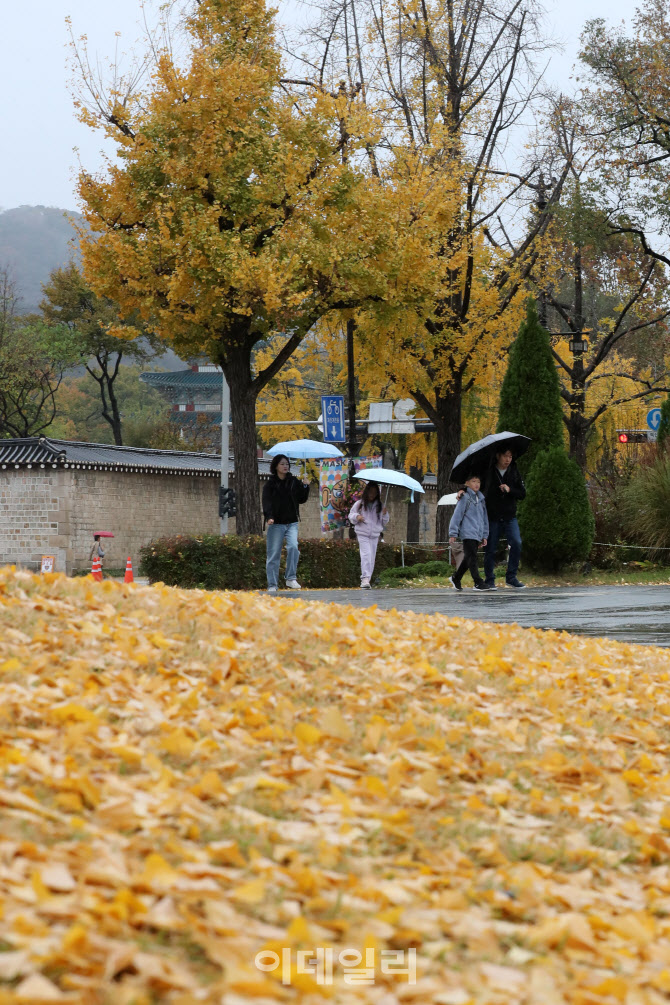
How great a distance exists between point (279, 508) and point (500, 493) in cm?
294

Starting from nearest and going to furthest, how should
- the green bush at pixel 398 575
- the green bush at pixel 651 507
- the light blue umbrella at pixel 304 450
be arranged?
the green bush at pixel 651 507
the light blue umbrella at pixel 304 450
the green bush at pixel 398 575

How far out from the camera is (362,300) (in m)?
21.5

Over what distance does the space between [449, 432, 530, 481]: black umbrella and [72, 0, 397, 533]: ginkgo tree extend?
4.45 m

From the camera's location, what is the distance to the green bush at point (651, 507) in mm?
20094

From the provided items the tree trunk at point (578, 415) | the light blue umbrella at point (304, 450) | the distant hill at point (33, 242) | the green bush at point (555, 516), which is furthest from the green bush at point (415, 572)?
the distant hill at point (33, 242)

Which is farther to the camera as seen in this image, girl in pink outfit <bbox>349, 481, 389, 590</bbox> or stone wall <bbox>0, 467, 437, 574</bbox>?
stone wall <bbox>0, 467, 437, 574</bbox>

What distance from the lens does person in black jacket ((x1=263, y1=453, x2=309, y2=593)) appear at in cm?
1498

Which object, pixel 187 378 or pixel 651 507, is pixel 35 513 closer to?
pixel 651 507

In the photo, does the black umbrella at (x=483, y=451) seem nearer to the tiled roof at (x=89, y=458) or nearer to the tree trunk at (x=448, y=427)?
the tree trunk at (x=448, y=427)

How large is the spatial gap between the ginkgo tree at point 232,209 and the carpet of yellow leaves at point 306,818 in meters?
14.1

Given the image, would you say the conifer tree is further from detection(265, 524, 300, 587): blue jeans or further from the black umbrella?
detection(265, 524, 300, 587): blue jeans

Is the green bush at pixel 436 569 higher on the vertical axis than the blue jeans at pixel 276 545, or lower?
lower

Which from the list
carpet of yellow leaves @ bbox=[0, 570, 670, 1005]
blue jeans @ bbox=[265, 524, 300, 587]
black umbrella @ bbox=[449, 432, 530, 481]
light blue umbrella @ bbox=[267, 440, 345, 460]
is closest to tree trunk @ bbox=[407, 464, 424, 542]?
light blue umbrella @ bbox=[267, 440, 345, 460]

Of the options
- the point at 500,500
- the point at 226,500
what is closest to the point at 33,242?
the point at 226,500
